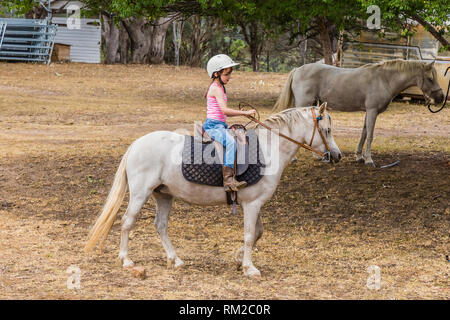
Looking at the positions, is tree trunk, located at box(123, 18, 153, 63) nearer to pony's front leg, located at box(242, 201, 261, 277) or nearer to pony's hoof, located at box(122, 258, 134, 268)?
pony's hoof, located at box(122, 258, 134, 268)

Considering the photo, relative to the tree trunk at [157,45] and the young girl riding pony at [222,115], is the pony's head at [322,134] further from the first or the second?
the tree trunk at [157,45]

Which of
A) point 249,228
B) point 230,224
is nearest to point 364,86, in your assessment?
point 230,224

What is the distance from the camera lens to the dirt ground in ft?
19.6

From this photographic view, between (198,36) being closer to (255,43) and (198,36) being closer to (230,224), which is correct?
(255,43)

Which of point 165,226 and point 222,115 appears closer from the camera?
point 222,115

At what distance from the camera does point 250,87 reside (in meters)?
26.0

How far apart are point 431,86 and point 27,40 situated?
23.4 m

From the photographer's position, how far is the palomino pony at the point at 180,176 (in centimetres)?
620

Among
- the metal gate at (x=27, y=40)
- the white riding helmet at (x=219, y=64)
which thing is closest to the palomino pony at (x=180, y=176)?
the white riding helmet at (x=219, y=64)

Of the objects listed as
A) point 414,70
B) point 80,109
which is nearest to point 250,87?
point 80,109

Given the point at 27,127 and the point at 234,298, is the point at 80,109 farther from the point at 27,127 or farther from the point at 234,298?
the point at 234,298

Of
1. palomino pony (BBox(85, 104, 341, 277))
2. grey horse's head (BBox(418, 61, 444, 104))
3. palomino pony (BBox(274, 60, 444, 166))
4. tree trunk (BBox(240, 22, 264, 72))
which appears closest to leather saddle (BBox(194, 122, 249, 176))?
palomino pony (BBox(85, 104, 341, 277))

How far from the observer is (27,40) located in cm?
3016

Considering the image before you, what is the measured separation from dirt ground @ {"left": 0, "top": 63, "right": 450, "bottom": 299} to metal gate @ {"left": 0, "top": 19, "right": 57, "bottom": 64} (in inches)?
565
